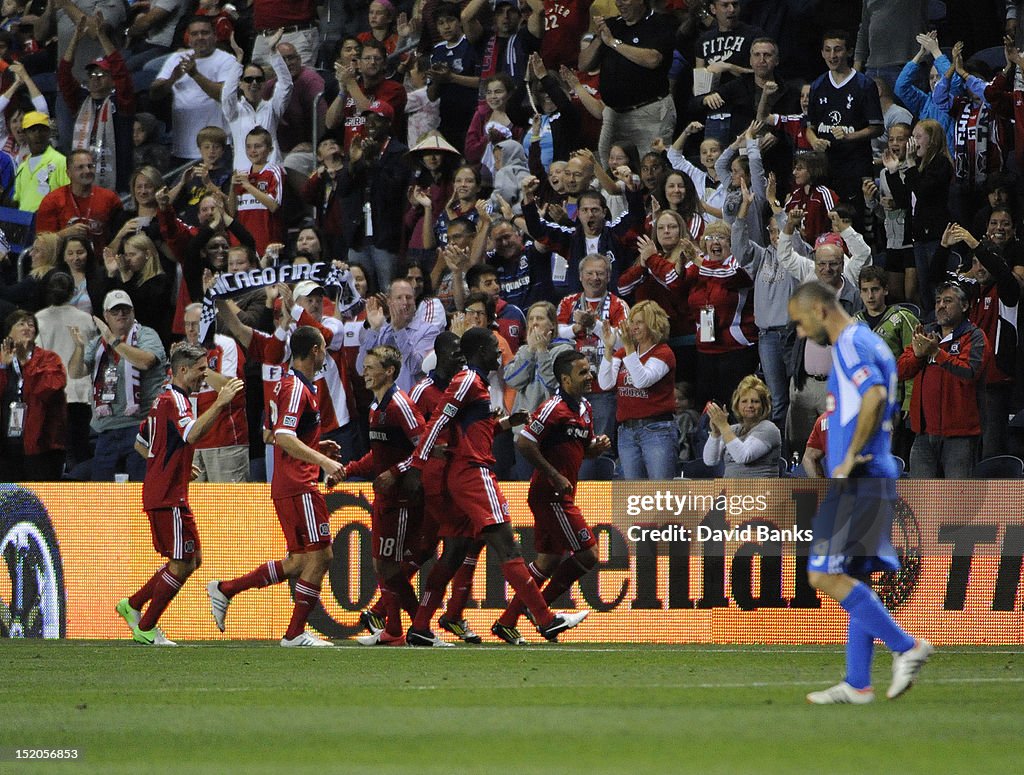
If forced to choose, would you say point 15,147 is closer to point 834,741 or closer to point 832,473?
point 832,473

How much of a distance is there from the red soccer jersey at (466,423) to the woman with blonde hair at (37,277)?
7.17 meters

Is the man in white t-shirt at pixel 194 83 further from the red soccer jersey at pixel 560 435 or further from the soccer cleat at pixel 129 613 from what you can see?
the red soccer jersey at pixel 560 435

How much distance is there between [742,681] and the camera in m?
9.20

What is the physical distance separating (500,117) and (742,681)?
33.8 ft

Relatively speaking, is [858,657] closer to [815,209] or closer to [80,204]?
[815,209]

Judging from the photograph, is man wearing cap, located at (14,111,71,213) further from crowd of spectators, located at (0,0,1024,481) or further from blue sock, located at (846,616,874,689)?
blue sock, located at (846,616,874,689)

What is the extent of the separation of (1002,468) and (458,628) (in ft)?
15.3

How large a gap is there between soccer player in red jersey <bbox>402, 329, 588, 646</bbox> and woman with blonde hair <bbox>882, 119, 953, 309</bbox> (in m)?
4.67

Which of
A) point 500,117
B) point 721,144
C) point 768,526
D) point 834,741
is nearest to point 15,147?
point 500,117

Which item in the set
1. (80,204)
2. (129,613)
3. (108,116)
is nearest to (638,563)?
(129,613)

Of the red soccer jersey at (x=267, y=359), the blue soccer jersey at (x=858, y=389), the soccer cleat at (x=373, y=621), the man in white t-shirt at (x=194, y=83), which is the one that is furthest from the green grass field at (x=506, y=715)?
the man in white t-shirt at (x=194, y=83)

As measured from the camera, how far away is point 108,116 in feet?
68.0

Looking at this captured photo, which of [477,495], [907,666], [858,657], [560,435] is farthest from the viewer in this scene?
[560,435]

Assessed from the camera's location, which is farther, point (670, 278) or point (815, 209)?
point (815, 209)
